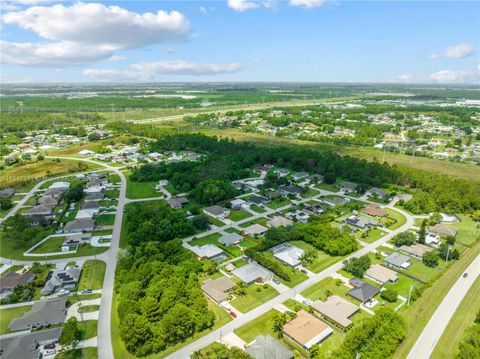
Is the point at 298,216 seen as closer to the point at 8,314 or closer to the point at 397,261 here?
the point at 397,261

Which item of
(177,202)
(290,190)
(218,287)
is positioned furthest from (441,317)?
(177,202)

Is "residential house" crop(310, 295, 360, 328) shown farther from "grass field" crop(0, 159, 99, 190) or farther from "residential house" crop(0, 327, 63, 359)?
"grass field" crop(0, 159, 99, 190)

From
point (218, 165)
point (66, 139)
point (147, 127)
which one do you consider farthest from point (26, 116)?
point (218, 165)

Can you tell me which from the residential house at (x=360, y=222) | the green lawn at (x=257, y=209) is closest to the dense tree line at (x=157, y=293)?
the green lawn at (x=257, y=209)

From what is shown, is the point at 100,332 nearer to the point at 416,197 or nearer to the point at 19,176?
the point at 416,197

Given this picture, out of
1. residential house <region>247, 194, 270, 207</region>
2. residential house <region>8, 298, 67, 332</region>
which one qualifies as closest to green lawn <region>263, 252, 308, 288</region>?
residential house <region>247, 194, 270, 207</region>
